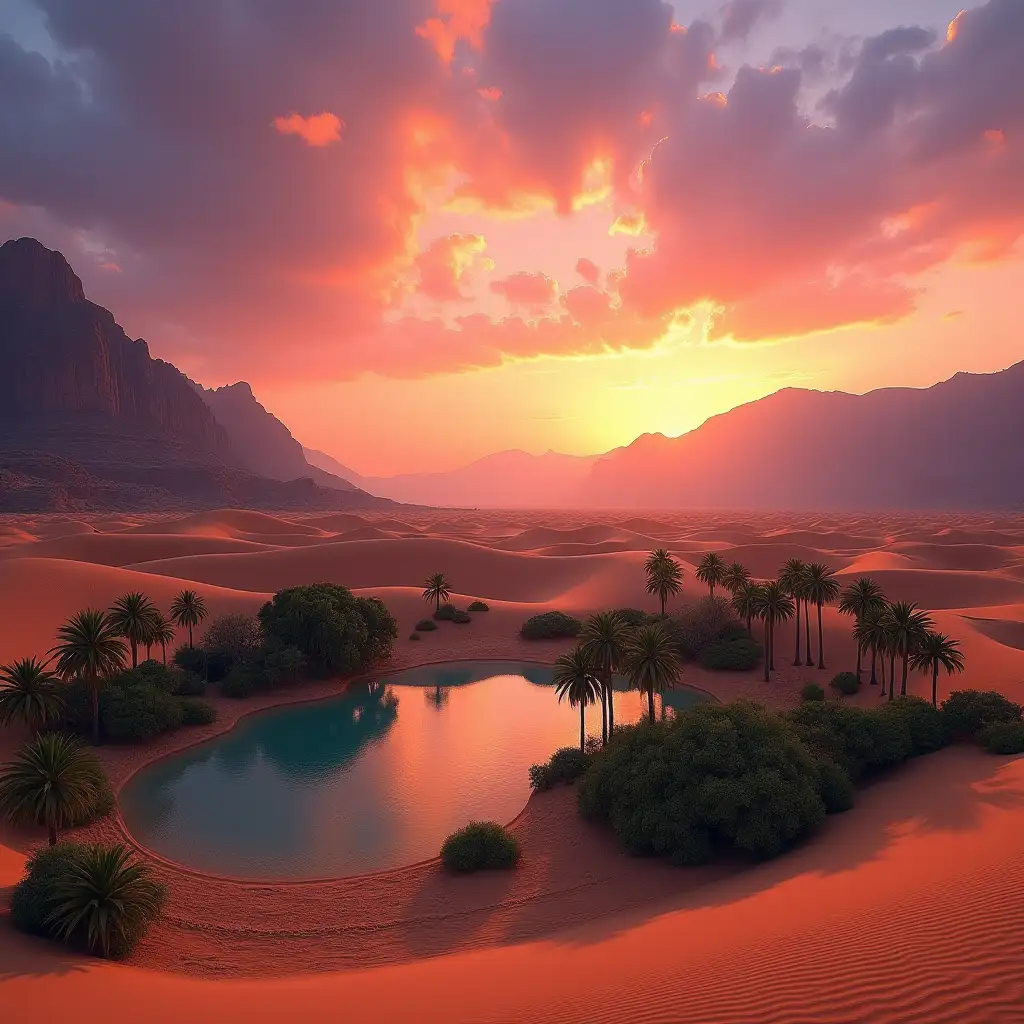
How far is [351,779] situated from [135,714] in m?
12.0

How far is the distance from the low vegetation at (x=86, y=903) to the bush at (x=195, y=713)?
18.5 meters

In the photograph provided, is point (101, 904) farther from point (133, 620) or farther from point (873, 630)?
point (873, 630)

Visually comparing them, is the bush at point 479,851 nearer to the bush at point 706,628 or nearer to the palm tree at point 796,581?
the bush at point 706,628

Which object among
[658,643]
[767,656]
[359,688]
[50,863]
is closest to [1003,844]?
[658,643]

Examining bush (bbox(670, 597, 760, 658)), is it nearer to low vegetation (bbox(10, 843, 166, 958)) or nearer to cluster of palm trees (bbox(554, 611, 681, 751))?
cluster of palm trees (bbox(554, 611, 681, 751))

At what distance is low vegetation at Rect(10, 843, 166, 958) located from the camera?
1491 centimetres

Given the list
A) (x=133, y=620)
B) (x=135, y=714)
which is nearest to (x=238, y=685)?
(x=133, y=620)

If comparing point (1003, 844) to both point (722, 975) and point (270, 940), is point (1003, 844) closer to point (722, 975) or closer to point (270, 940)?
point (722, 975)

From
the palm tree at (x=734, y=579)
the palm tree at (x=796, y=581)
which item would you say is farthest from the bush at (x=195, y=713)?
the palm tree at (x=734, y=579)

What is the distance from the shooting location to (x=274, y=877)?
20172 millimetres

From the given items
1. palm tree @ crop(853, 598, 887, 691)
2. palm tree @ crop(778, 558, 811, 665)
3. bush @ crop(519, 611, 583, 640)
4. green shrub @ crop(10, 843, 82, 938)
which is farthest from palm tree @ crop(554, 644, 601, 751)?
bush @ crop(519, 611, 583, 640)

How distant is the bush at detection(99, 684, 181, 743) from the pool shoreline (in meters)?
1.53

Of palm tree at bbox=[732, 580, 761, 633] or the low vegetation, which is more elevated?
palm tree at bbox=[732, 580, 761, 633]

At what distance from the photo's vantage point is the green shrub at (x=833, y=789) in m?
21.9
